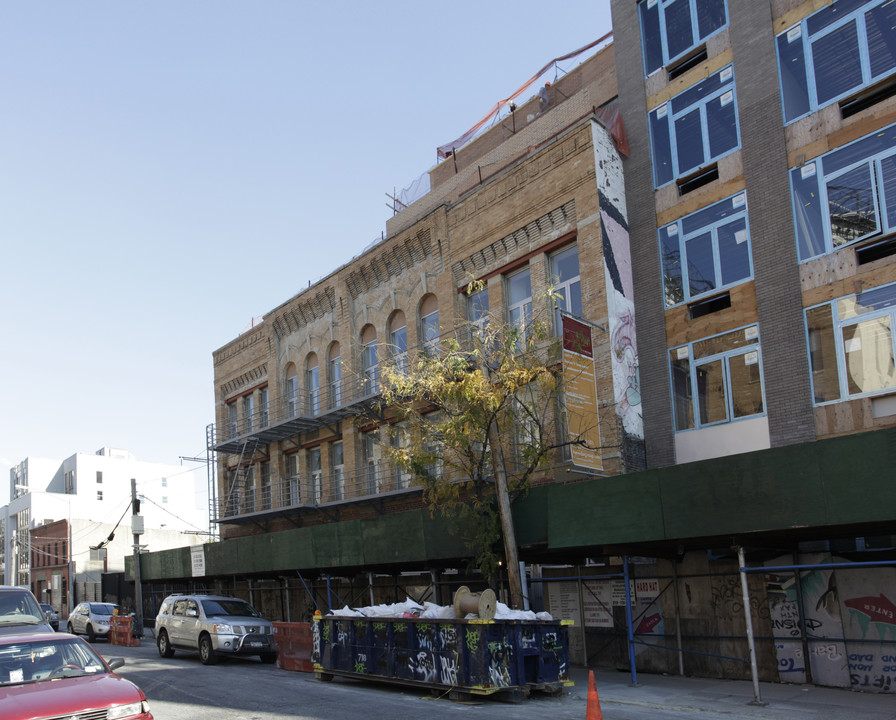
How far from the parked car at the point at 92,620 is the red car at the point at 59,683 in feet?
73.4

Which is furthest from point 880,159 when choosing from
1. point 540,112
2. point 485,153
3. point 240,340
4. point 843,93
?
point 240,340

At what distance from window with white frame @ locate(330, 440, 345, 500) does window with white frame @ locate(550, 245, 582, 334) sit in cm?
1052

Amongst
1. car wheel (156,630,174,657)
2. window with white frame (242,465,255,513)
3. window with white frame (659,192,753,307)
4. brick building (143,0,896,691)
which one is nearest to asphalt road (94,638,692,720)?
brick building (143,0,896,691)

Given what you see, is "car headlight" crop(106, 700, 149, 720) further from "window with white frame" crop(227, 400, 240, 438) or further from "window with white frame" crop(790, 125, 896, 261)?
"window with white frame" crop(227, 400, 240, 438)

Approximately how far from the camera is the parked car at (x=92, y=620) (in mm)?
30891

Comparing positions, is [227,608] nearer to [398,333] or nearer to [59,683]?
[398,333]

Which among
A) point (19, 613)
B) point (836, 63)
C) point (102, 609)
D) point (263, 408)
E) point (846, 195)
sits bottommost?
point (102, 609)

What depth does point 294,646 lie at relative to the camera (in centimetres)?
1881

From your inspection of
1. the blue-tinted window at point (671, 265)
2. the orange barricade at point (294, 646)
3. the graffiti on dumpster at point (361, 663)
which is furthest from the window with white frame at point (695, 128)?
the orange barricade at point (294, 646)

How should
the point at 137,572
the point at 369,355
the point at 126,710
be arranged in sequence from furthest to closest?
1. the point at 137,572
2. the point at 369,355
3. the point at 126,710

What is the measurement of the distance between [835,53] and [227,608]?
18.6m

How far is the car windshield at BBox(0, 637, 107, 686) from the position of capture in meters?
9.31

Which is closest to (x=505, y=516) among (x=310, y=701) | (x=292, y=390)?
(x=310, y=701)

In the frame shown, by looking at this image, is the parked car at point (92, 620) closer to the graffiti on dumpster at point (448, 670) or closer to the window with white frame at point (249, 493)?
the window with white frame at point (249, 493)
